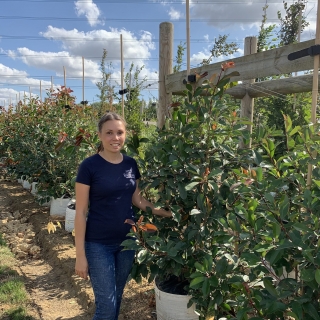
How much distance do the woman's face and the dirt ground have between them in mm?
1477

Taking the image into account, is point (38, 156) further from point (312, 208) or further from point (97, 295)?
point (312, 208)

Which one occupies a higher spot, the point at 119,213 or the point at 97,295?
the point at 119,213

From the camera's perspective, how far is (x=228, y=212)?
6.78ft

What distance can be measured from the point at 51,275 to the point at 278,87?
3.08 m

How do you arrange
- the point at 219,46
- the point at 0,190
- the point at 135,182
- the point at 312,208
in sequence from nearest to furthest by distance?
the point at 312,208 → the point at 135,182 → the point at 0,190 → the point at 219,46

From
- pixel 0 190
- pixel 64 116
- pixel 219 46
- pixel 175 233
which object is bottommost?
pixel 0 190

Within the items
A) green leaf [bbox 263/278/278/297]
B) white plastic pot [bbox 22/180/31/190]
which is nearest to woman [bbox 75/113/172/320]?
green leaf [bbox 263/278/278/297]

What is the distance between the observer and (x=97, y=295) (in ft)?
6.98

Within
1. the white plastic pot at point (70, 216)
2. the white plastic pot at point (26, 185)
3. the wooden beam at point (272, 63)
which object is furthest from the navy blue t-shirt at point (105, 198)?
the white plastic pot at point (26, 185)

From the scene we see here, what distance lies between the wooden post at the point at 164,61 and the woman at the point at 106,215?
95 centimetres

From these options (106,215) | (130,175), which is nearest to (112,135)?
(130,175)

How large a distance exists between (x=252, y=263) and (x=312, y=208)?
33 centimetres

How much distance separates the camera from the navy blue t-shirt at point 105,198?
7.03ft

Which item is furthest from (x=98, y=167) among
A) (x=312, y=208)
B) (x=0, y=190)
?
(x=0, y=190)
